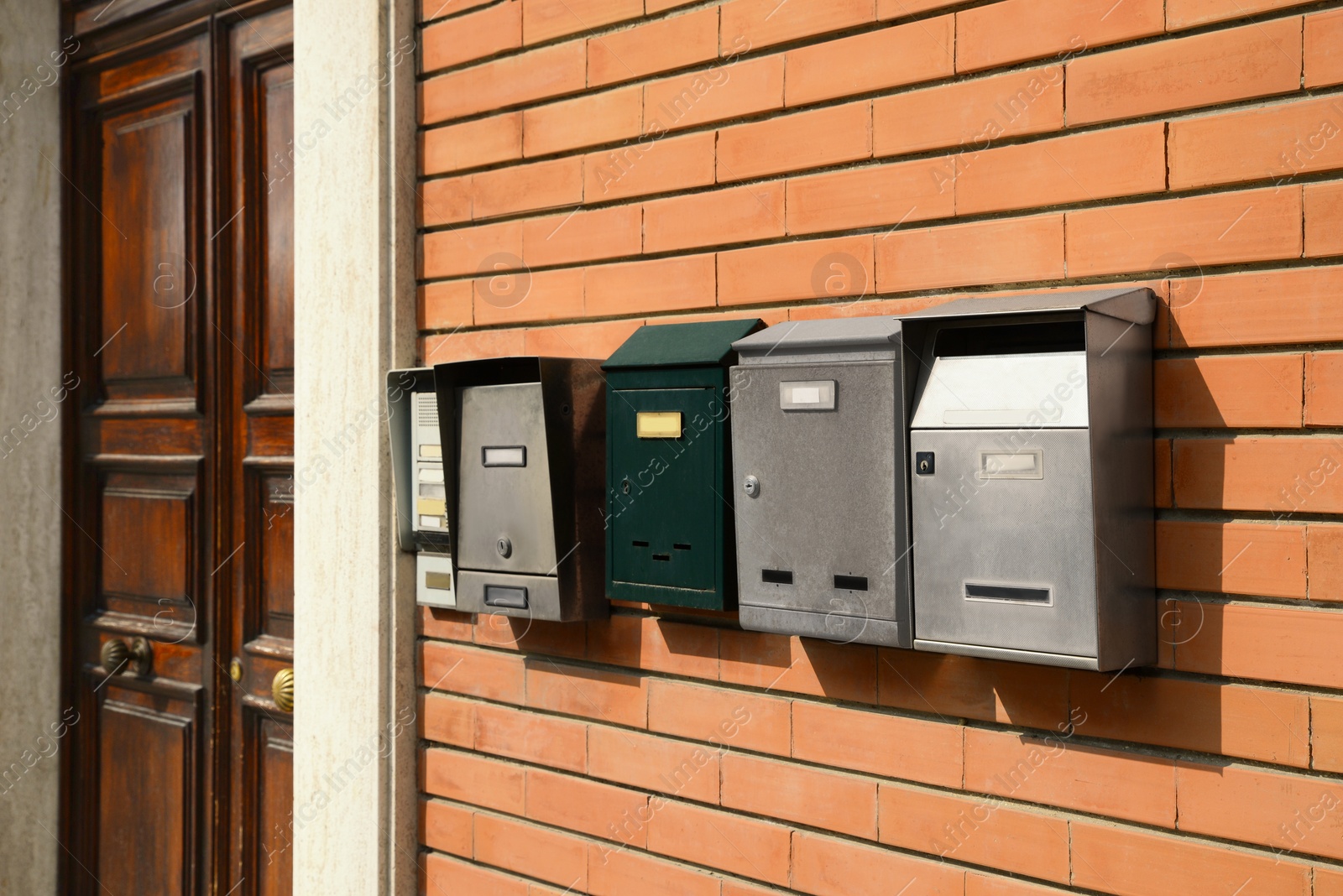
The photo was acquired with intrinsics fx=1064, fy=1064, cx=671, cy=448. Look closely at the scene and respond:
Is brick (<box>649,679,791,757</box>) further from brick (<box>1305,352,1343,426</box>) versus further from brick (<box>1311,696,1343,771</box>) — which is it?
brick (<box>1305,352,1343,426</box>)

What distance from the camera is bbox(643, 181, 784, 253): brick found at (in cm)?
229

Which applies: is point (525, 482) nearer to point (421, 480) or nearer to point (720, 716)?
point (421, 480)

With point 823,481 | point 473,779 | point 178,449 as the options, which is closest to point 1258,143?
point 823,481

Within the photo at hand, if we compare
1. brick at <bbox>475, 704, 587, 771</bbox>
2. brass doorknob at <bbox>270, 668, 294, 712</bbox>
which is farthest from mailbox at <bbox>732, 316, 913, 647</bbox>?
brass doorknob at <bbox>270, 668, 294, 712</bbox>

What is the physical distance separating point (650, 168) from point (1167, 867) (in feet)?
5.78

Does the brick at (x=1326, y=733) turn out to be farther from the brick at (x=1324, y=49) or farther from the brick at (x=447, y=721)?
the brick at (x=447, y=721)

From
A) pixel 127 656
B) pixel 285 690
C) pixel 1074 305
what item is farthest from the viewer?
pixel 127 656

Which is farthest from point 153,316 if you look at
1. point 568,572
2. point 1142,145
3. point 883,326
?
point 1142,145

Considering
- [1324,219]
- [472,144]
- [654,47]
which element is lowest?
[1324,219]

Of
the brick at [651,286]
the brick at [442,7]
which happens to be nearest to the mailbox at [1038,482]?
the brick at [651,286]

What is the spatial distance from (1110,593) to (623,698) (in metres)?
1.21

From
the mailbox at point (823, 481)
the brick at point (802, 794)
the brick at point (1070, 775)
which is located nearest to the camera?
the brick at point (1070, 775)

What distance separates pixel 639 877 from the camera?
2.46 m

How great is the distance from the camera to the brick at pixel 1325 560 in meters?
1.66
